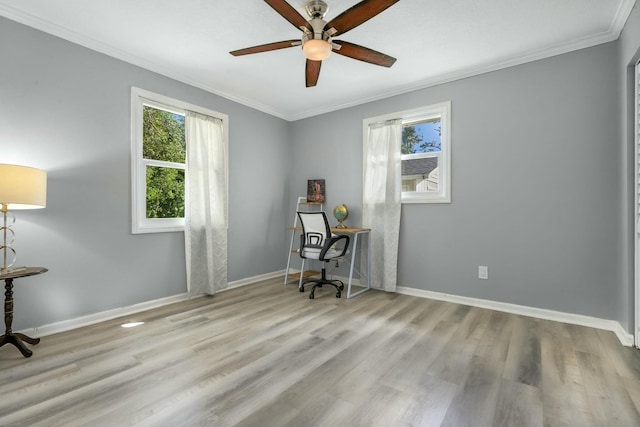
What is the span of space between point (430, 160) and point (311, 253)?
180 cm

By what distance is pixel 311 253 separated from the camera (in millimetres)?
Answer: 3605

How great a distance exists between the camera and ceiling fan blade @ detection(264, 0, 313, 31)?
1.78 metres

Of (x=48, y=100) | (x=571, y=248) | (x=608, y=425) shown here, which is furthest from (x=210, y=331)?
(x=571, y=248)

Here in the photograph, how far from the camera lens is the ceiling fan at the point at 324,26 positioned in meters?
1.80

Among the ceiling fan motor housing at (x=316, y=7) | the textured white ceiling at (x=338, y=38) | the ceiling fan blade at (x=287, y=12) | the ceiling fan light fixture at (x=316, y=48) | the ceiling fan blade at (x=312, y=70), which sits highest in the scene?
the textured white ceiling at (x=338, y=38)

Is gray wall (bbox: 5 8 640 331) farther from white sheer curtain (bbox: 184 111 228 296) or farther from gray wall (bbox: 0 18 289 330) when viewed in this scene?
white sheer curtain (bbox: 184 111 228 296)

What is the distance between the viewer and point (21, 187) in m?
2.02

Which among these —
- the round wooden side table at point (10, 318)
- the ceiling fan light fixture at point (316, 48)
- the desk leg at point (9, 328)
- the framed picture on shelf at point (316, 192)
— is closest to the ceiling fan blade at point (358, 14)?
the ceiling fan light fixture at point (316, 48)

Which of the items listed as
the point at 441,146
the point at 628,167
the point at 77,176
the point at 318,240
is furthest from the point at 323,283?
the point at 628,167

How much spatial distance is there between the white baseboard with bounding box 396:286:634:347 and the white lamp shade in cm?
360

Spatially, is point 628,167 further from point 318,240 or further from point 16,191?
point 16,191

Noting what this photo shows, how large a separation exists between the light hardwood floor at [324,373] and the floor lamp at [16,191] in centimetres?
81

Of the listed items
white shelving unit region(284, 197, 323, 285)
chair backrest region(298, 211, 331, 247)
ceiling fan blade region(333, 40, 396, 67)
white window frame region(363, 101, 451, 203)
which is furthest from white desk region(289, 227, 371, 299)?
ceiling fan blade region(333, 40, 396, 67)

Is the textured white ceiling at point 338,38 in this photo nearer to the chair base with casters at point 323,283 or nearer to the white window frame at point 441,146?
the white window frame at point 441,146
